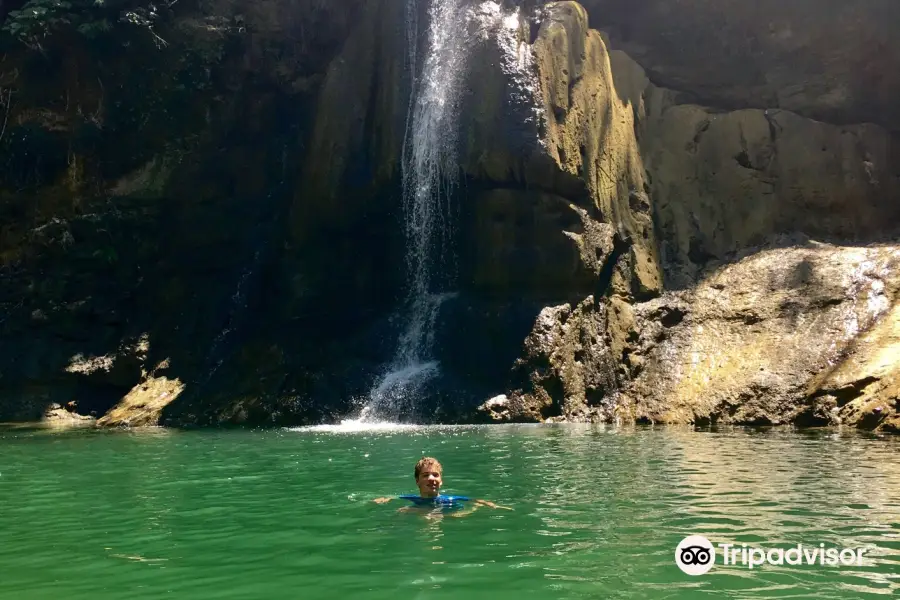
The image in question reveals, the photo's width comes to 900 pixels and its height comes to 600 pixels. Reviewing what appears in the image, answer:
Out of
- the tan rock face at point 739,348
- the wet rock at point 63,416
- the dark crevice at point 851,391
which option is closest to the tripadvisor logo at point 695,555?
the tan rock face at point 739,348

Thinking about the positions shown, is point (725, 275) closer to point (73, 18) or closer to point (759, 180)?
point (759, 180)

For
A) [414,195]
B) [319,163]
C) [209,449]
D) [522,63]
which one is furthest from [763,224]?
[209,449]

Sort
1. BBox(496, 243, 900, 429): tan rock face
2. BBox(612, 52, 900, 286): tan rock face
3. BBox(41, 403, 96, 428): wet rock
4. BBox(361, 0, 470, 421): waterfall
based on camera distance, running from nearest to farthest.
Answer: BBox(496, 243, 900, 429): tan rock face
BBox(361, 0, 470, 421): waterfall
BBox(41, 403, 96, 428): wet rock
BBox(612, 52, 900, 286): tan rock face

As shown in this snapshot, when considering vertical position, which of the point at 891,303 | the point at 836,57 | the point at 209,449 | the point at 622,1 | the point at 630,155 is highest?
the point at 622,1

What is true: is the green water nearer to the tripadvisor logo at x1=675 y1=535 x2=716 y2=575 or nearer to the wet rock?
the tripadvisor logo at x1=675 y1=535 x2=716 y2=575

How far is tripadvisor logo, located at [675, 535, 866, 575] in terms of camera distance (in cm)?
552

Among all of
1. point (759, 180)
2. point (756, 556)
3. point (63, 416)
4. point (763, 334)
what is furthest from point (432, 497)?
point (759, 180)

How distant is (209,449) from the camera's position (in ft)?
45.6

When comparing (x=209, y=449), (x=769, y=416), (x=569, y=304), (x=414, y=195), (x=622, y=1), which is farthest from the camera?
(x=622, y=1)

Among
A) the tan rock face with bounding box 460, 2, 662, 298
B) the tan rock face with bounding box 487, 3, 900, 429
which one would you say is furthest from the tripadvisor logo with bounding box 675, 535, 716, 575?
the tan rock face with bounding box 460, 2, 662, 298

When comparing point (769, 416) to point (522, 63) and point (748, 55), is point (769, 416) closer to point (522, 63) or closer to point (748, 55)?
point (522, 63)

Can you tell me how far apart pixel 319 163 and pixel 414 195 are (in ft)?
9.49

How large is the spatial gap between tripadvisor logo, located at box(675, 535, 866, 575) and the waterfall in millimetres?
15238

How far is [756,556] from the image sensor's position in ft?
18.8
